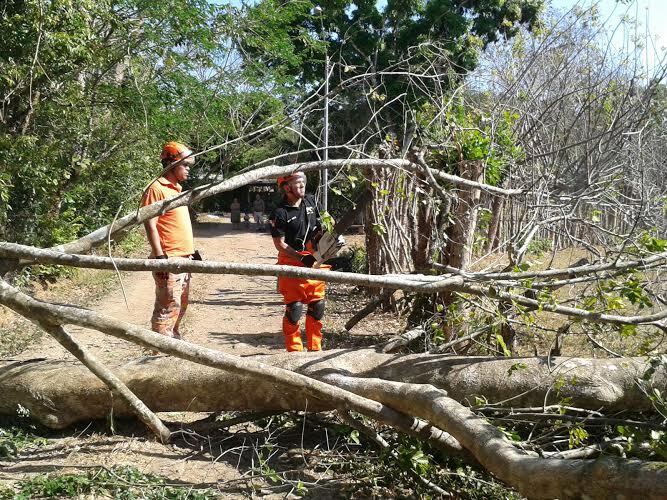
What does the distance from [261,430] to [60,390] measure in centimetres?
139

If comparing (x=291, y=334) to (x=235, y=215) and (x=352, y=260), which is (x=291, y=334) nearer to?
(x=352, y=260)

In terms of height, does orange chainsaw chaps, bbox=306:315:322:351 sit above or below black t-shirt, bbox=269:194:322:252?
below

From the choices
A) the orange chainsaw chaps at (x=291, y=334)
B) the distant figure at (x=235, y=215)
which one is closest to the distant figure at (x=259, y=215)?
the distant figure at (x=235, y=215)

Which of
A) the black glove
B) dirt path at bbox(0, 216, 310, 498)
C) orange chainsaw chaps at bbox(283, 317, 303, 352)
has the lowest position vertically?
dirt path at bbox(0, 216, 310, 498)

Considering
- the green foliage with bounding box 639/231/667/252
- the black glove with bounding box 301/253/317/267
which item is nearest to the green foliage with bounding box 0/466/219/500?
the black glove with bounding box 301/253/317/267

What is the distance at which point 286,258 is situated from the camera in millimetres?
5844

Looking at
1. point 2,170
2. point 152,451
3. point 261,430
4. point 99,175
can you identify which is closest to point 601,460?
point 261,430


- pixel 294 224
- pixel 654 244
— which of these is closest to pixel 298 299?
pixel 294 224

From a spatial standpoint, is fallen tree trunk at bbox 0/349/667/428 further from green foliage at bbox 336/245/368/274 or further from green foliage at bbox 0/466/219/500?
green foliage at bbox 336/245/368/274

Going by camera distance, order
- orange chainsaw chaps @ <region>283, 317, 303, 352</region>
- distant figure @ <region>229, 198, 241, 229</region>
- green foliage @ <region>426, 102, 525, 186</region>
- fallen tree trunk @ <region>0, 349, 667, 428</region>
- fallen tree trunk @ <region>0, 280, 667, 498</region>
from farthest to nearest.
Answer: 1. distant figure @ <region>229, 198, 241, 229</region>
2. orange chainsaw chaps @ <region>283, 317, 303, 352</region>
3. green foliage @ <region>426, 102, 525, 186</region>
4. fallen tree trunk @ <region>0, 349, 667, 428</region>
5. fallen tree trunk @ <region>0, 280, 667, 498</region>

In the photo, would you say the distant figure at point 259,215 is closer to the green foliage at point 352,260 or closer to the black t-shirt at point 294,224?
the green foliage at point 352,260

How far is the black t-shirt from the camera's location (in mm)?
5887

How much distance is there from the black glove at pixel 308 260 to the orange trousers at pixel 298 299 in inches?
1.4

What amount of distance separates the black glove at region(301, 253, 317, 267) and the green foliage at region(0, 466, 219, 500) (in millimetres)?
Result: 2531
